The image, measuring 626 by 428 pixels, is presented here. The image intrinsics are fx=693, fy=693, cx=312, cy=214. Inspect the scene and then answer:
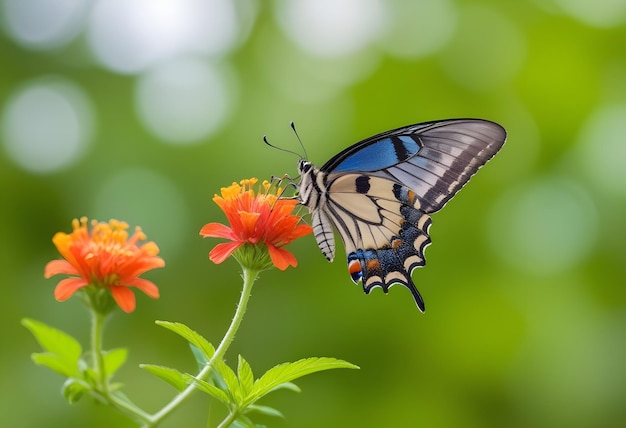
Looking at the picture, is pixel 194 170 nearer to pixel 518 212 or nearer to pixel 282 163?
pixel 282 163

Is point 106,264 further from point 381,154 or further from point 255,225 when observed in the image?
point 381,154

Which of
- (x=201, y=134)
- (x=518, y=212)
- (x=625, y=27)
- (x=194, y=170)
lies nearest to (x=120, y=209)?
(x=194, y=170)

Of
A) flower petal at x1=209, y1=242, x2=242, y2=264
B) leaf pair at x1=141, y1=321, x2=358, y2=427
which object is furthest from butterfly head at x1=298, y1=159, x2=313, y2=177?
leaf pair at x1=141, y1=321, x2=358, y2=427

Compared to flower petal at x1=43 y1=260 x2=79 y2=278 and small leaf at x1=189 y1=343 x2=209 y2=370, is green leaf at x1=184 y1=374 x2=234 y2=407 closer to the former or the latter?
small leaf at x1=189 y1=343 x2=209 y2=370

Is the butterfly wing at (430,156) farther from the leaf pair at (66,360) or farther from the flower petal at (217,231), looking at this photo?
the leaf pair at (66,360)

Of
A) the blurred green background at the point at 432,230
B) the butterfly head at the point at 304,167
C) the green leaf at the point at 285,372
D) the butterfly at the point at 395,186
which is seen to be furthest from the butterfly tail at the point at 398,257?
the blurred green background at the point at 432,230

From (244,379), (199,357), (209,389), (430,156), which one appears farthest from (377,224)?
(209,389)
